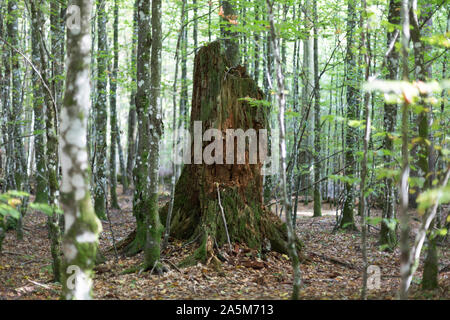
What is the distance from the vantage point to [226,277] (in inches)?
258

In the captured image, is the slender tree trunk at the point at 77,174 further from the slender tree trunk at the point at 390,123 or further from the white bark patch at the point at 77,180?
the slender tree trunk at the point at 390,123

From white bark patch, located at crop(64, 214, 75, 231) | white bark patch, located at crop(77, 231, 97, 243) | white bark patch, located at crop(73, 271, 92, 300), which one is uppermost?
white bark patch, located at crop(64, 214, 75, 231)

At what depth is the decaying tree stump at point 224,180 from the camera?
7.75 metres

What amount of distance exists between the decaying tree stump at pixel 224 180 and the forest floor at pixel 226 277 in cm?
42

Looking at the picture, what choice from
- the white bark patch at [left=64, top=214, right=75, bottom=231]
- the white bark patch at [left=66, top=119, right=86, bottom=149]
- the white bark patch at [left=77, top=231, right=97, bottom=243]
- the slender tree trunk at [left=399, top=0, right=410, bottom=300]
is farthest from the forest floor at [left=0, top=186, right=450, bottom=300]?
the white bark patch at [left=66, top=119, right=86, bottom=149]

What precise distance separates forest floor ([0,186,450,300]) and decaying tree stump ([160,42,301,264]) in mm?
Answer: 417

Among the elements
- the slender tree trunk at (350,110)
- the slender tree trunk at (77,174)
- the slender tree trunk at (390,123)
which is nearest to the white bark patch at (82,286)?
the slender tree trunk at (77,174)

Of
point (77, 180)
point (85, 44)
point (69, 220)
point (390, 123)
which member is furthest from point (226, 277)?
point (390, 123)

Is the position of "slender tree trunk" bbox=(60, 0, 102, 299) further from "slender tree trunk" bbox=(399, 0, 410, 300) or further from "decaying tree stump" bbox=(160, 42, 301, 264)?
"decaying tree stump" bbox=(160, 42, 301, 264)

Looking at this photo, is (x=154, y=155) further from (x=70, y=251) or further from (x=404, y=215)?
(x=404, y=215)

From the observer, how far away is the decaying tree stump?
7.75 m

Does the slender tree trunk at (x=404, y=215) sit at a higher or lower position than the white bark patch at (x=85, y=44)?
lower

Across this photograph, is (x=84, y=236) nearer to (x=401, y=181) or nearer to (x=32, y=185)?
(x=401, y=181)
